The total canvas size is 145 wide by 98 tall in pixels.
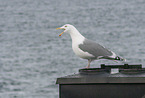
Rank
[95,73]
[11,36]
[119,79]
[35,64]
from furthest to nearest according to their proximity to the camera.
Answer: [11,36] < [35,64] < [95,73] < [119,79]

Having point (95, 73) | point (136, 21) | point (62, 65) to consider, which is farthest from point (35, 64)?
point (95, 73)

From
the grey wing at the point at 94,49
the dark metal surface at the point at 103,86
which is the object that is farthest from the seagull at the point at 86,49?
the dark metal surface at the point at 103,86

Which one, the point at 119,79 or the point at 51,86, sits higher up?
the point at 119,79

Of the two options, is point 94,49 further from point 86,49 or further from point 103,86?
point 103,86

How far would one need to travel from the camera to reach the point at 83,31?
1988 inches

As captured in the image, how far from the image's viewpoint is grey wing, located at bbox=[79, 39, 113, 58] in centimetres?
527

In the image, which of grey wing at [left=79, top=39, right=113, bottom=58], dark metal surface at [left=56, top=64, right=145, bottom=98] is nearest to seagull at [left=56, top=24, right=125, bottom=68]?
grey wing at [left=79, top=39, right=113, bottom=58]

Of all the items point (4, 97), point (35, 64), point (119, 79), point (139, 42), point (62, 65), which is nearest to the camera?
→ point (119, 79)

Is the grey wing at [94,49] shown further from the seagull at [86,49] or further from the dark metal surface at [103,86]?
the dark metal surface at [103,86]

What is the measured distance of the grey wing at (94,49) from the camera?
5270 millimetres

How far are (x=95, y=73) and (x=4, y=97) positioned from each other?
95.9 ft

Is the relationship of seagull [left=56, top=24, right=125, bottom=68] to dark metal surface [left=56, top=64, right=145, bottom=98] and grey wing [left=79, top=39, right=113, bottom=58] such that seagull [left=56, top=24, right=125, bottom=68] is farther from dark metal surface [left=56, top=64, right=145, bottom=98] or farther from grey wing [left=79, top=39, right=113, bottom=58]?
dark metal surface [left=56, top=64, right=145, bottom=98]

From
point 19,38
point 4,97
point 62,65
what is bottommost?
point 4,97

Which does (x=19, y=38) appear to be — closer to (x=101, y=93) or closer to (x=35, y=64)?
(x=35, y=64)
